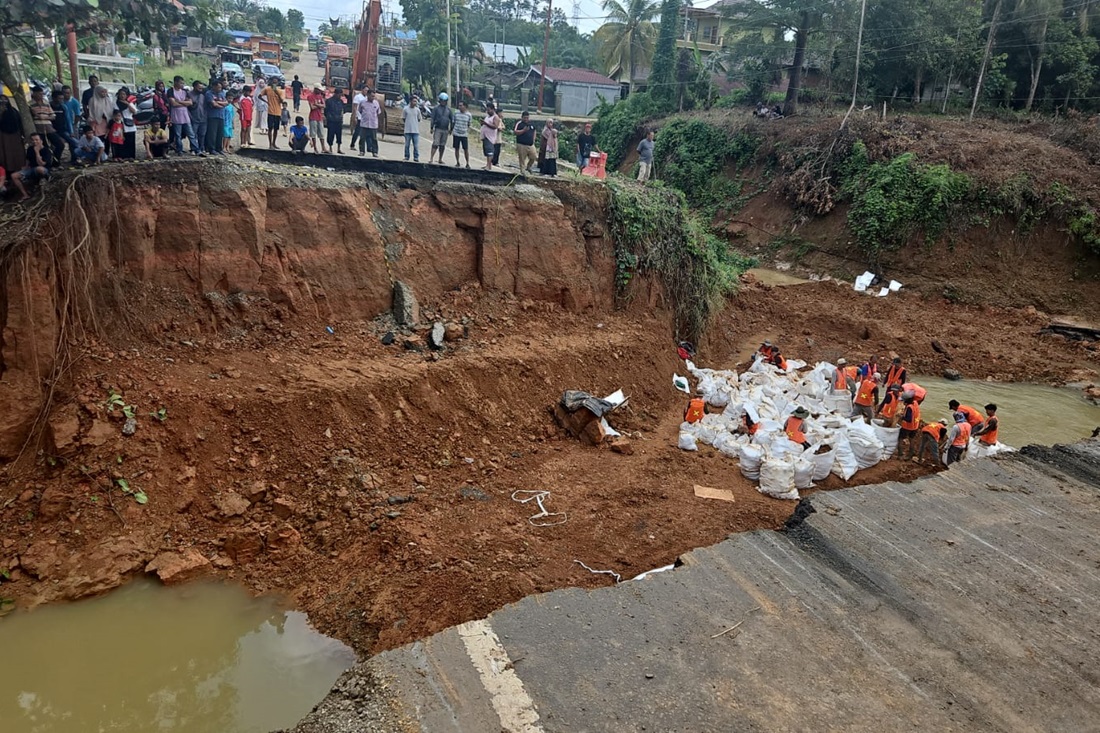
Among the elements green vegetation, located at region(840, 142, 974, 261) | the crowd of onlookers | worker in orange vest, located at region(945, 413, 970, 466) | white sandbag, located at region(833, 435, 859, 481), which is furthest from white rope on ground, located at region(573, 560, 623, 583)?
green vegetation, located at region(840, 142, 974, 261)

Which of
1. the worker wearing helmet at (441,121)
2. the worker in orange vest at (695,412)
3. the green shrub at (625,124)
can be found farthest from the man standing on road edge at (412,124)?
the green shrub at (625,124)

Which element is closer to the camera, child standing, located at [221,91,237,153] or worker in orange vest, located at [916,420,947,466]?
worker in orange vest, located at [916,420,947,466]

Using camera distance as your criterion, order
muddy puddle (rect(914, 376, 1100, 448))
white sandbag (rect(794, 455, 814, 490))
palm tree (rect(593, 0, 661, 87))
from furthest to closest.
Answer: palm tree (rect(593, 0, 661, 87)) < muddy puddle (rect(914, 376, 1100, 448)) < white sandbag (rect(794, 455, 814, 490))

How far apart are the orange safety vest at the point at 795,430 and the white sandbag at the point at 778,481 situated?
59 cm

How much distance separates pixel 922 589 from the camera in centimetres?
573

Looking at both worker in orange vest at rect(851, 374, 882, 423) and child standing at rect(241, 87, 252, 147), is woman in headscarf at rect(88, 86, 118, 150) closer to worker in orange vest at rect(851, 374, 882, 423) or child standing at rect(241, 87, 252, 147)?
child standing at rect(241, 87, 252, 147)

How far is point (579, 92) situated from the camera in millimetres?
41062

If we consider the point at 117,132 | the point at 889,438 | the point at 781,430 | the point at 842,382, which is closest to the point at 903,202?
the point at 842,382

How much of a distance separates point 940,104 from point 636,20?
16578mm

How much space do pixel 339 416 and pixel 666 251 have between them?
23.4 ft

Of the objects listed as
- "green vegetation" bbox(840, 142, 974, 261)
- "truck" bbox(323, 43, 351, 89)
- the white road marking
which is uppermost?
"truck" bbox(323, 43, 351, 89)

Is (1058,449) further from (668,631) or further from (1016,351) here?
(1016,351)

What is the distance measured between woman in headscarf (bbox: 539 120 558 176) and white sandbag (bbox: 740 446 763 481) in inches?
262

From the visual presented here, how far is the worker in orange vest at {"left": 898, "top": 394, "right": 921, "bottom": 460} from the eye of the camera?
406 inches
